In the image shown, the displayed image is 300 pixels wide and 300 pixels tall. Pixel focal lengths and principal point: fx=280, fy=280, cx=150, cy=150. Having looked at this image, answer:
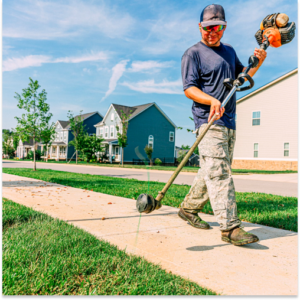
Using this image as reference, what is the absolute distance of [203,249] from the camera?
279 centimetres

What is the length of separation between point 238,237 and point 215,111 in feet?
4.26

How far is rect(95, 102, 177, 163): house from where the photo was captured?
38719mm

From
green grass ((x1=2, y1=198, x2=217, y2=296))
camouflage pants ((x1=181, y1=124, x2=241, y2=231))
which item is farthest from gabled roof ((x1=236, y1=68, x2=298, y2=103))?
green grass ((x1=2, y1=198, x2=217, y2=296))

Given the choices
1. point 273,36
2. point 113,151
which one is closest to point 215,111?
point 273,36

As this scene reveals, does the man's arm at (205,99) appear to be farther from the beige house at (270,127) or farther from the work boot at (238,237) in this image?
the beige house at (270,127)

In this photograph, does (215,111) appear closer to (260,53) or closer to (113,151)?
(260,53)

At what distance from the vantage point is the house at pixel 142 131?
38.7 m

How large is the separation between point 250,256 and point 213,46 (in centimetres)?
228

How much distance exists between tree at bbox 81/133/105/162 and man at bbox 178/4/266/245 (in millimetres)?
34285

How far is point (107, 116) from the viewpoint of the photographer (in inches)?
1647

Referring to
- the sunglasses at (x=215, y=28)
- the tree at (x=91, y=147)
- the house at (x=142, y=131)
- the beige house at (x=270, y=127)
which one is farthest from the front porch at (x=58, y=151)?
the sunglasses at (x=215, y=28)

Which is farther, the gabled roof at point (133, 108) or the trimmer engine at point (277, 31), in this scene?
the gabled roof at point (133, 108)

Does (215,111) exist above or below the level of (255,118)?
below

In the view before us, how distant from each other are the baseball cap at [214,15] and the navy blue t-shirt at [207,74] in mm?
355
